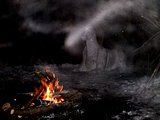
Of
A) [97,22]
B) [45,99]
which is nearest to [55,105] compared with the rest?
[45,99]

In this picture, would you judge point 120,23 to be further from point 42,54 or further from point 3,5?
point 3,5

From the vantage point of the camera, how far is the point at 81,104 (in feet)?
17.7

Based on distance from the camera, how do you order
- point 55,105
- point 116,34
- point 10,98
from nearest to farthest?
point 55,105 → point 10,98 → point 116,34

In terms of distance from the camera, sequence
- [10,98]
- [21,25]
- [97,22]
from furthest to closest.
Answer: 1. [21,25]
2. [97,22]
3. [10,98]

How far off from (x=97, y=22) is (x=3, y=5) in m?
3.67

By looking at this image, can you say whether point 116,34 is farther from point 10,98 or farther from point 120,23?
point 10,98

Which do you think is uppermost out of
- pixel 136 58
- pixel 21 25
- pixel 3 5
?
pixel 3 5

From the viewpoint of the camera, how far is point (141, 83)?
6.90 m

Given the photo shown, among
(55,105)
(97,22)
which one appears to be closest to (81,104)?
(55,105)

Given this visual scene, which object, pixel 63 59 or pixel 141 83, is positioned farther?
pixel 63 59

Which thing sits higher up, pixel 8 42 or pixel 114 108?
pixel 8 42

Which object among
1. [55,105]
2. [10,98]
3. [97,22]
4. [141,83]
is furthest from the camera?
[97,22]

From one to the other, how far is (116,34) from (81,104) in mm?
4168

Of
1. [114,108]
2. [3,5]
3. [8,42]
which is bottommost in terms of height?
[114,108]
